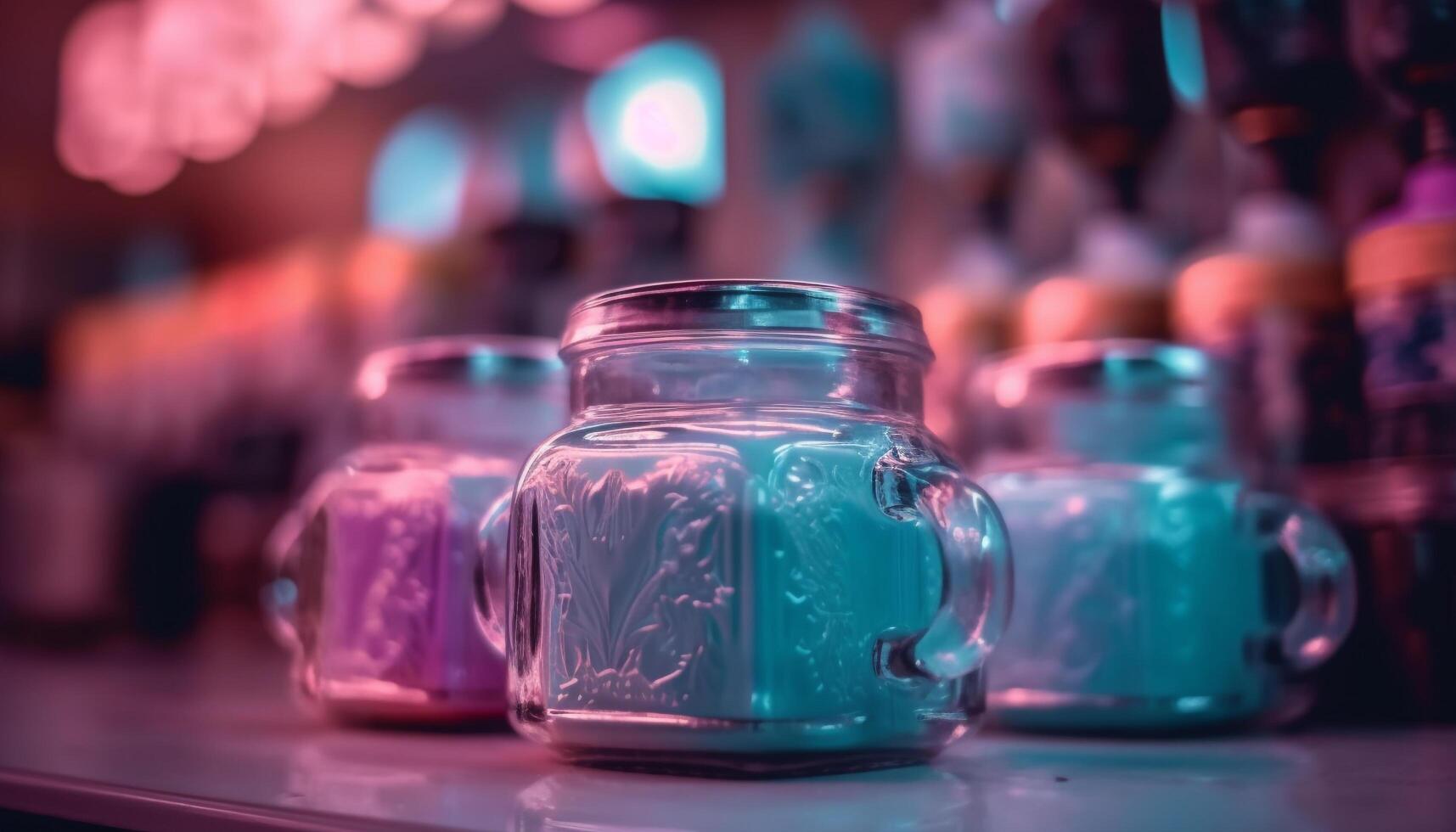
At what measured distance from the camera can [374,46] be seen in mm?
1614

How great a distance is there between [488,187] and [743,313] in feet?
3.22

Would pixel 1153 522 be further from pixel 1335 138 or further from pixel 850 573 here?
pixel 1335 138

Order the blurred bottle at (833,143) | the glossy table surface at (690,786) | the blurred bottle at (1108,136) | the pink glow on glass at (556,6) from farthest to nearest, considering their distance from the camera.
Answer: the pink glow on glass at (556,6)
the blurred bottle at (833,143)
the blurred bottle at (1108,136)
the glossy table surface at (690,786)

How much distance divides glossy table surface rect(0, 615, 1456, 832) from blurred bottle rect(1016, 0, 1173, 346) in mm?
287

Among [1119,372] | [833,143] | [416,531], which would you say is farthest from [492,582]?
[833,143]

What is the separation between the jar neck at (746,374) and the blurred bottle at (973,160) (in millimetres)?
386

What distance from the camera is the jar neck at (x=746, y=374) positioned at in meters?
0.47

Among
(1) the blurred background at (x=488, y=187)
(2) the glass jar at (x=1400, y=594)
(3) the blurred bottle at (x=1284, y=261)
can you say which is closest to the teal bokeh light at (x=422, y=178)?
(1) the blurred background at (x=488, y=187)

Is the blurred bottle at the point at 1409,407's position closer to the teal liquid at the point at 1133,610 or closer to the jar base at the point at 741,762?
the teal liquid at the point at 1133,610

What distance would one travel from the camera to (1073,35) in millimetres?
749

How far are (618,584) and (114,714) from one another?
0.42 m

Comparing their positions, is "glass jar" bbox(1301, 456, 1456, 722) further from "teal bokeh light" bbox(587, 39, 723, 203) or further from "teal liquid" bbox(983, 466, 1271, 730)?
"teal bokeh light" bbox(587, 39, 723, 203)

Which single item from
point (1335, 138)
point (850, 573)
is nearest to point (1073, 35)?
point (1335, 138)

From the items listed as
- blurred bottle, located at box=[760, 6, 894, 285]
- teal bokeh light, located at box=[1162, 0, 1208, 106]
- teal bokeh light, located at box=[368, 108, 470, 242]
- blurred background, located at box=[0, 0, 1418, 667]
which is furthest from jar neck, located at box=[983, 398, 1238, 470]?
teal bokeh light, located at box=[368, 108, 470, 242]
